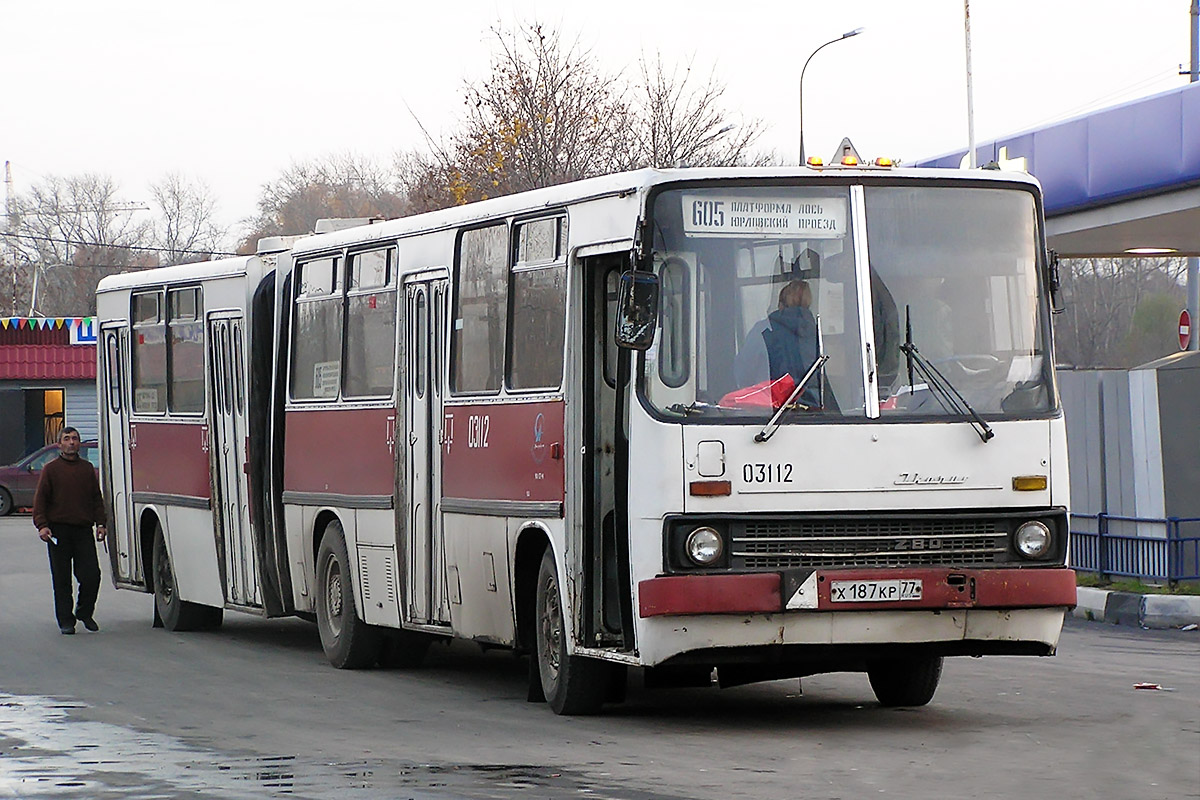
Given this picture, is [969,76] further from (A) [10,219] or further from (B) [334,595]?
(A) [10,219]

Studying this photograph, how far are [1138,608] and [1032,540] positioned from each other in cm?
794

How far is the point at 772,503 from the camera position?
9852 millimetres

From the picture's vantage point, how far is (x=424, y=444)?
12.9m

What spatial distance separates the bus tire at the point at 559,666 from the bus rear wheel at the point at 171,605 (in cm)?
690

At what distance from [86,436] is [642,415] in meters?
42.1

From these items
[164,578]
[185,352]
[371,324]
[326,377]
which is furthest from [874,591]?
[164,578]

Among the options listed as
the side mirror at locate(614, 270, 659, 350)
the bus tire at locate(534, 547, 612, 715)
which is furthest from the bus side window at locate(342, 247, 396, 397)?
the side mirror at locate(614, 270, 659, 350)

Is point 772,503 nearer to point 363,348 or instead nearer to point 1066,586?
point 1066,586

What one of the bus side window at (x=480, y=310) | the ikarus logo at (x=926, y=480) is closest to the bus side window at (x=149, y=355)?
the bus side window at (x=480, y=310)

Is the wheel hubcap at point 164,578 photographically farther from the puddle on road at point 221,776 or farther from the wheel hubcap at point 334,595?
the puddle on road at point 221,776

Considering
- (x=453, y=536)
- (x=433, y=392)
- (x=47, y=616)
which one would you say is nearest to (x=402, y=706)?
(x=453, y=536)

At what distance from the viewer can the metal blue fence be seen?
59.6 ft

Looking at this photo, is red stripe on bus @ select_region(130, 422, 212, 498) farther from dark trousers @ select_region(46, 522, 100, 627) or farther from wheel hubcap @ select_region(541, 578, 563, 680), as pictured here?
wheel hubcap @ select_region(541, 578, 563, 680)

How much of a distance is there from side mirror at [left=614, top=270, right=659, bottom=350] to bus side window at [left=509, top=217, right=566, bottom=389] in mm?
1128
